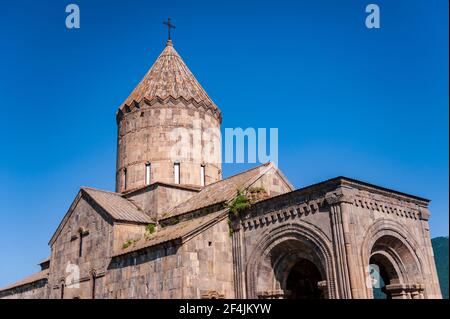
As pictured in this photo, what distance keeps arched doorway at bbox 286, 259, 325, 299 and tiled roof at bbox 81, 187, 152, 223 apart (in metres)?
5.72

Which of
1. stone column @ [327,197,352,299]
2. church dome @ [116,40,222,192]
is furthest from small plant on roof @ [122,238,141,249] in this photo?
stone column @ [327,197,352,299]

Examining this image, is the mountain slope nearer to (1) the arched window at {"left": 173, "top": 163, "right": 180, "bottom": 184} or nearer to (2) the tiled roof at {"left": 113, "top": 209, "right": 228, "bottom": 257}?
(1) the arched window at {"left": 173, "top": 163, "right": 180, "bottom": 184}

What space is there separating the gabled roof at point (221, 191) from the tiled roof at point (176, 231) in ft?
1.92

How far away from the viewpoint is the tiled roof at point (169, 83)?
21.3m

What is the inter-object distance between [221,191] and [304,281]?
416 cm

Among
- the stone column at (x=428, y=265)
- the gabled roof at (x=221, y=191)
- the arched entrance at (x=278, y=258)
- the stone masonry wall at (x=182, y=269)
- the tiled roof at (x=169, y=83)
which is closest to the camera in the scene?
the arched entrance at (x=278, y=258)

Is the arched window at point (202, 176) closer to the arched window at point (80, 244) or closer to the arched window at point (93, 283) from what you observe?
the arched window at point (80, 244)

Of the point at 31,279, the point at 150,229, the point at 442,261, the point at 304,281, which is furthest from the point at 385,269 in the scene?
the point at 442,261

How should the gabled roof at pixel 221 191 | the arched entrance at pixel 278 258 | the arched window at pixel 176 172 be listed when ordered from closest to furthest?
the arched entrance at pixel 278 258, the gabled roof at pixel 221 191, the arched window at pixel 176 172

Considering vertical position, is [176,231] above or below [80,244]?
below

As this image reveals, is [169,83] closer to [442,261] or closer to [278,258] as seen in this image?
[278,258]

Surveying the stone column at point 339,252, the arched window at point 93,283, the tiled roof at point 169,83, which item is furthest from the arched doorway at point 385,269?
the tiled roof at point 169,83

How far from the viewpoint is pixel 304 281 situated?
16266 millimetres
